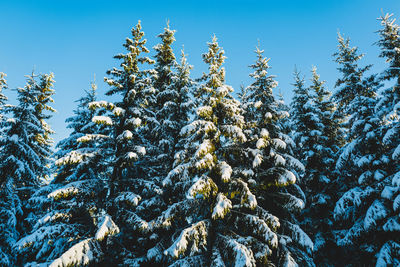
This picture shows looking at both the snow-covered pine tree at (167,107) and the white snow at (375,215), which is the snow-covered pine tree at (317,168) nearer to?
the white snow at (375,215)

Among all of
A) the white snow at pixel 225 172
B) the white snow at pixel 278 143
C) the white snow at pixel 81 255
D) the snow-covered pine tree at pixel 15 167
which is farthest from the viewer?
the snow-covered pine tree at pixel 15 167

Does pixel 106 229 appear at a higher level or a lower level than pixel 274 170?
lower

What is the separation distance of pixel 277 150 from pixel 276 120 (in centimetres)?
216

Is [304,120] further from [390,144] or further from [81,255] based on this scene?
[81,255]

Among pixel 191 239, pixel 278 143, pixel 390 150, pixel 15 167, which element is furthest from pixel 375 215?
pixel 15 167

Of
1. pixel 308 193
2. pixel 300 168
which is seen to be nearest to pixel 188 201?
pixel 300 168

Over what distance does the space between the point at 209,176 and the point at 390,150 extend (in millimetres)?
10649

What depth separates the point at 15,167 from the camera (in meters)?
16.0

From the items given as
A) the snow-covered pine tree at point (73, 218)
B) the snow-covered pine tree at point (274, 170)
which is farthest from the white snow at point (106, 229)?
the snow-covered pine tree at point (274, 170)

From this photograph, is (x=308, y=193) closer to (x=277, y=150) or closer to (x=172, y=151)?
(x=277, y=150)

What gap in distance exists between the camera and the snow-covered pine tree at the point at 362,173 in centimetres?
1184

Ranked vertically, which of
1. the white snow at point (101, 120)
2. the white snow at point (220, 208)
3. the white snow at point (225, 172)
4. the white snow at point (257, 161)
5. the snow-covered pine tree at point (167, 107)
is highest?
the snow-covered pine tree at point (167, 107)

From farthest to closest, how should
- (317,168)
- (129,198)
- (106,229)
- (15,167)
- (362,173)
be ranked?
(317,168)
(15,167)
(362,173)
(129,198)
(106,229)

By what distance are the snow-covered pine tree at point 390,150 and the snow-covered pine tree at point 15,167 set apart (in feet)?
71.1
